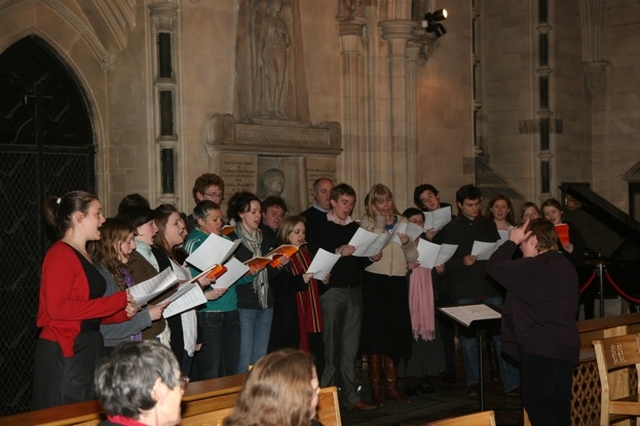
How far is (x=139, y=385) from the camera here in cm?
320

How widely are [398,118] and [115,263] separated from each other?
19.4 ft

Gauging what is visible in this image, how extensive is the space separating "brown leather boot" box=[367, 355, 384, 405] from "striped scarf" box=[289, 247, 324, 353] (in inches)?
33.7

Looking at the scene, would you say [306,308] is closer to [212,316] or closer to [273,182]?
[212,316]

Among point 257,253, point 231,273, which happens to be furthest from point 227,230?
point 231,273

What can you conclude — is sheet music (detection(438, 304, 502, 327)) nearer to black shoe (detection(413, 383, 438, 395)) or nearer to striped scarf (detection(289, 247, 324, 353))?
striped scarf (detection(289, 247, 324, 353))

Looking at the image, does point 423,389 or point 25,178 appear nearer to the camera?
point 25,178

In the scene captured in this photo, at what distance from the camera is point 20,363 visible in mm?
8664

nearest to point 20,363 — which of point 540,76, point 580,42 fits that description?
point 540,76

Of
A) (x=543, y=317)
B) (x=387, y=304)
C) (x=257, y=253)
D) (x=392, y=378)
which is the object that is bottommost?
(x=392, y=378)

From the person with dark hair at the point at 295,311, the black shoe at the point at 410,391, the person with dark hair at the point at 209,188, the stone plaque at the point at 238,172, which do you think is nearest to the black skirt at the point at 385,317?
the black shoe at the point at 410,391

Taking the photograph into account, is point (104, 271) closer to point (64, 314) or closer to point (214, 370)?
point (64, 314)

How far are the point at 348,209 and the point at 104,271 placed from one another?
2.91 meters

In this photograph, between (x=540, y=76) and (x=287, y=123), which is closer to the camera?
(x=287, y=123)

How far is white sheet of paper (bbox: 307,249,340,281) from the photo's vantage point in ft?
24.4
